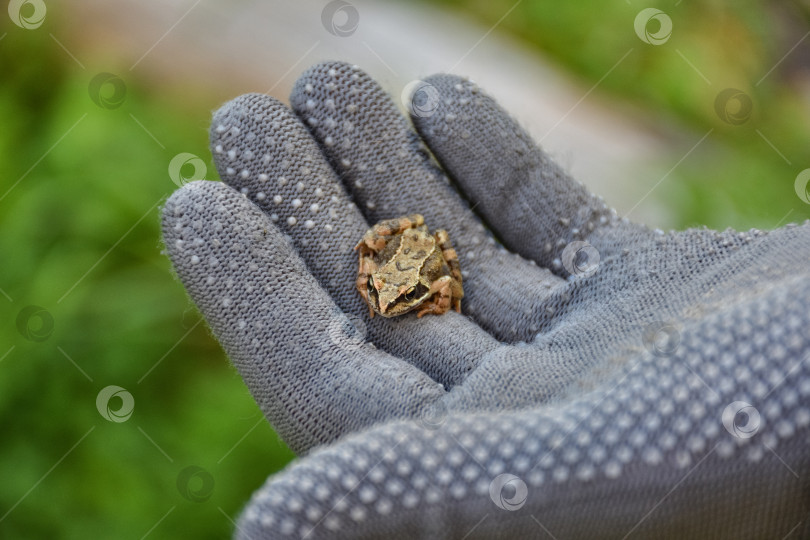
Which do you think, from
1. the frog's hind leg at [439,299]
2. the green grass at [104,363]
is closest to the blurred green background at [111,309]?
the green grass at [104,363]

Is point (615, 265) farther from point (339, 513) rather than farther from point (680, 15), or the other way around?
point (680, 15)

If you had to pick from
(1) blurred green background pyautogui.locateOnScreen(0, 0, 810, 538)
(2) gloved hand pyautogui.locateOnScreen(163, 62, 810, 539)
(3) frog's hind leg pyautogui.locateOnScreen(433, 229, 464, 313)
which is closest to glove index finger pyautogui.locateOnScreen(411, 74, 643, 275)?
(2) gloved hand pyautogui.locateOnScreen(163, 62, 810, 539)

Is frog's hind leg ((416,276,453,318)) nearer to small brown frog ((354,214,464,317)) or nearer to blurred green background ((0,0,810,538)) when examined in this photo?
small brown frog ((354,214,464,317))

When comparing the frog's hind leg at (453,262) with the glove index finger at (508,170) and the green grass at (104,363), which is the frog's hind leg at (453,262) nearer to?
the glove index finger at (508,170)

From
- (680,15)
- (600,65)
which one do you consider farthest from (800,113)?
(600,65)

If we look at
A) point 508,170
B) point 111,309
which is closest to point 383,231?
point 508,170

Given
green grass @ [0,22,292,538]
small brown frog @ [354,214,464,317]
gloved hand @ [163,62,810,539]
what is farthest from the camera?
green grass @ [0,22,292,538]
